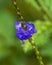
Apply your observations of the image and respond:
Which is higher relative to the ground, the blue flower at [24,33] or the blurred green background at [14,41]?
the blurred green background at [14,41]

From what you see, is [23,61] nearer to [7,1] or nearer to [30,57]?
[30,57]

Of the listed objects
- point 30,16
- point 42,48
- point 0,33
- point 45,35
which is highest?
point 30,16

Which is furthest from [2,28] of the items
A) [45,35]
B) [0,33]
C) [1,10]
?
[45,35]

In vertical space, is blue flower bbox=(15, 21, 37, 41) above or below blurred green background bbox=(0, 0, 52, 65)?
below

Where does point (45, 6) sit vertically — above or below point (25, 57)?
below

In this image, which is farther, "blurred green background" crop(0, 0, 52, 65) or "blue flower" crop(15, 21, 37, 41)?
"blurred green background" crop(0, 0, 52, 65)

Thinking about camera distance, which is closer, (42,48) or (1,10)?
(42,48)

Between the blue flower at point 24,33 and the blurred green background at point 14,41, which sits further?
the blurred green background at point 14,41

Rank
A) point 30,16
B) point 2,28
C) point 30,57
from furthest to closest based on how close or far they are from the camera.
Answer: point 30,57
point 30,16
point 2,28

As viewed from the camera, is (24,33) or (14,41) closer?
(24,33)

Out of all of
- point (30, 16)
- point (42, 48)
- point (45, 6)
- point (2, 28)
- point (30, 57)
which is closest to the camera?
point (45, 6)

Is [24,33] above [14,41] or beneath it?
beneath
